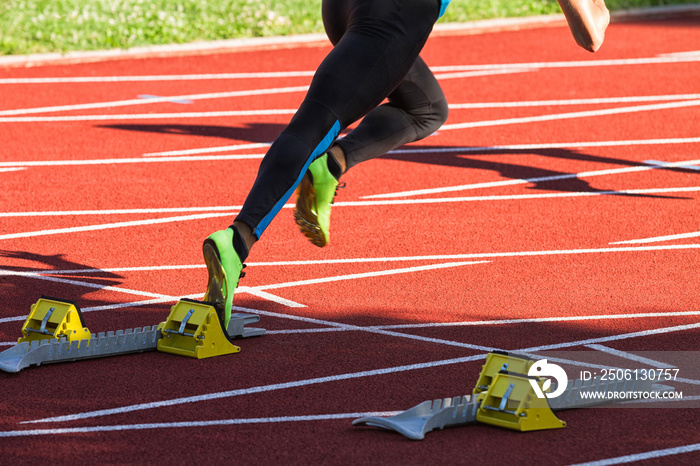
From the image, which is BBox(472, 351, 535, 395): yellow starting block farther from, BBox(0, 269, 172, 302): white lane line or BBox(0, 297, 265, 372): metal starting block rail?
BBox(0, 269, 172, 302): white lane line

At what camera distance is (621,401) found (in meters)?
3.88

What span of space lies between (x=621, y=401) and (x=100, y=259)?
3216 millimetres

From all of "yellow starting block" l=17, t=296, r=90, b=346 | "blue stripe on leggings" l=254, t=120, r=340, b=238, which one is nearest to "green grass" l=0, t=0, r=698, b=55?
"yellow starting block" l=17, t=296, r=90, b=346

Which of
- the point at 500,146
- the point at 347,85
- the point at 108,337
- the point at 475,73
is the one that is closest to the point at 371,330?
the point at 108,337

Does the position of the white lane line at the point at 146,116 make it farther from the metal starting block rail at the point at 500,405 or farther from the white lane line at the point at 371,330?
the metal starting block rail at the point at 500,405

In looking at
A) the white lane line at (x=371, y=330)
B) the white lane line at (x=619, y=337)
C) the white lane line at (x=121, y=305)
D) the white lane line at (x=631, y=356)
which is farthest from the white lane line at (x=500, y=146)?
the white lane line at (x=631, y=356)

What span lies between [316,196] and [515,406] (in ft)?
4.50

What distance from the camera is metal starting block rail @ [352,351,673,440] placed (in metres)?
3.53

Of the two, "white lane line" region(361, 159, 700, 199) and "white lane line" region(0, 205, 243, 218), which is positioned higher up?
"white lane line" region(361, 159, 700, 199)

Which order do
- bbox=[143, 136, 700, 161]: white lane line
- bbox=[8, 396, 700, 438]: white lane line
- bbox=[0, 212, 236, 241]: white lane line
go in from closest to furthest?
bbox=[8, 396, 700, 438]: white lane line, bbox=[0, 212, 236, 241]: white lane line, bbox=[143, 136, 700, 161]: white lane line

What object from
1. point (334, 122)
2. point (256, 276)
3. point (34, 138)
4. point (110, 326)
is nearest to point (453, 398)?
point (334, 122)

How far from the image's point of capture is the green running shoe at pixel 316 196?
4.52 metres

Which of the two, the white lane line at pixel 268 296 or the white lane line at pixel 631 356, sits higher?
the white lane line at pixel 631 356

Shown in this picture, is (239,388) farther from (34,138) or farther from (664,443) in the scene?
(34,138)
